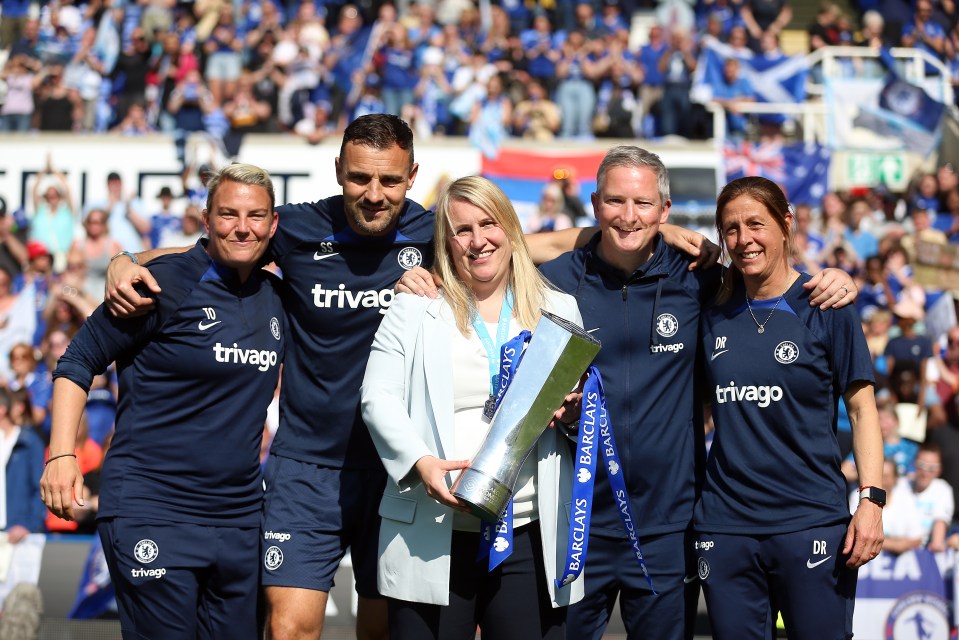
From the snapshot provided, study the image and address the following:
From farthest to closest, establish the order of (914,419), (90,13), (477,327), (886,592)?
(90,13) < (914,419) < (886,592) < (477,327)

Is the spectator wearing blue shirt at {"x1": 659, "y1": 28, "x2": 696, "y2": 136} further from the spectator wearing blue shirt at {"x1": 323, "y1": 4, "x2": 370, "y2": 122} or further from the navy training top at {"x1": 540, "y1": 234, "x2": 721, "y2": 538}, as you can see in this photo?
the navy training top at {"x1": 540, "y1": 234, "x2": 721, "y2": 538}

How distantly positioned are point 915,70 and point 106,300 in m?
12.7

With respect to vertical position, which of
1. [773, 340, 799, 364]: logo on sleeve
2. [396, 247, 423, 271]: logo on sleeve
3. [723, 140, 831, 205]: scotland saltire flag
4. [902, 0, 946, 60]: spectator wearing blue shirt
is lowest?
[773, 340, 799, 364]: logo on sleeve

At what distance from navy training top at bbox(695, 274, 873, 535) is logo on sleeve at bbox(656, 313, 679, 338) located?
8.3 inches

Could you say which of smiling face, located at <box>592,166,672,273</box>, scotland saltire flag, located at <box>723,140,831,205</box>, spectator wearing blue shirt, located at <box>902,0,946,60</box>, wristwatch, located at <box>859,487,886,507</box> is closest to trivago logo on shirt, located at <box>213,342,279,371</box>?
smiling face, located at <box>592,166,672,273</box>

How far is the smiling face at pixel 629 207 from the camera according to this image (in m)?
4.09

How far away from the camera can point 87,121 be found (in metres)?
13.6

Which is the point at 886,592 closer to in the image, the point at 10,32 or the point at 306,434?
the point at 306,434

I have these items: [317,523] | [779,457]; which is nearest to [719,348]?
[779,457]

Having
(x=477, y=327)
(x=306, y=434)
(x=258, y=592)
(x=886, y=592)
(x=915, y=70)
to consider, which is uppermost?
(x=915, y=70)

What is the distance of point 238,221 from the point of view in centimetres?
420

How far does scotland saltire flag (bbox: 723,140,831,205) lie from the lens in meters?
12.7

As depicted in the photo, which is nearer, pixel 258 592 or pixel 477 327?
pixel 477 327

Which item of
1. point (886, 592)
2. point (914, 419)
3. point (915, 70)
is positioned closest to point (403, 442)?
point (886, 592)
